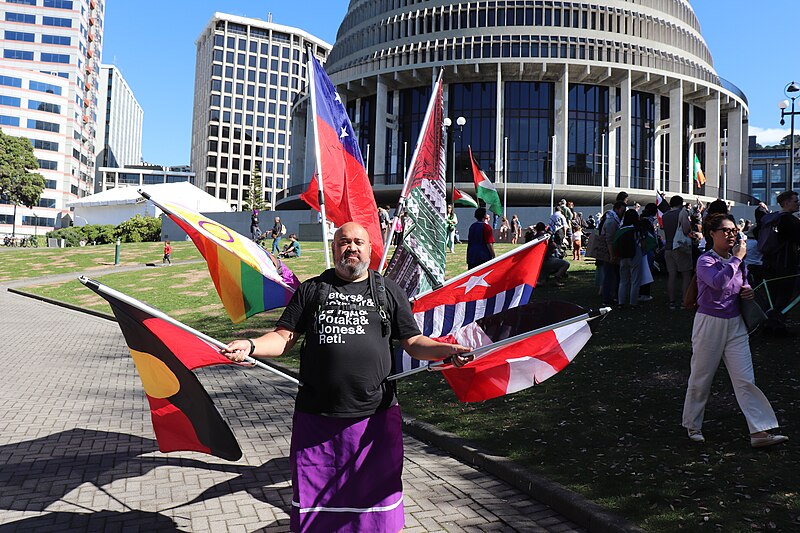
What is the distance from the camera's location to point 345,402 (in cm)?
338

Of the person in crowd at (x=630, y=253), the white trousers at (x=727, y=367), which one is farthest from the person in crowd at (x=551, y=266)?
the white trousers at (x=727, y=367)

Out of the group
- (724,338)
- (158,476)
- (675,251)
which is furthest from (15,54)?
(724,338)

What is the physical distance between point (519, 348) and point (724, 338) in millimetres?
2393

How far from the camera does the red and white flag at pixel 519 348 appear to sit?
392cm

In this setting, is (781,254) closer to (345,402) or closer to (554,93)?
(345,402)

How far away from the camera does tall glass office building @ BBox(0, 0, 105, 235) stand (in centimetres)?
8388

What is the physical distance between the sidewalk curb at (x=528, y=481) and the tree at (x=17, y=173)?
6391cm

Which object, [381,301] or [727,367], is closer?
[381,301]

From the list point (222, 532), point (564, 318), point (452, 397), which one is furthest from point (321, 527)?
point (452, 397)

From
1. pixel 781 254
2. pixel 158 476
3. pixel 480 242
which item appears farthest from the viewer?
pixel 480 242

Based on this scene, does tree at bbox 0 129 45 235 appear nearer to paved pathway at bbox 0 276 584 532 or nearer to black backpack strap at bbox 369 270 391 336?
paved pathway at bbox 0 276 584 532

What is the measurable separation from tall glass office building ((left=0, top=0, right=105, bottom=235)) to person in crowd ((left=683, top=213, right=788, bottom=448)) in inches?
3665

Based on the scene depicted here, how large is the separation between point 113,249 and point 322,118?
106ft

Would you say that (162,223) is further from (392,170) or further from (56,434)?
(56,434)
